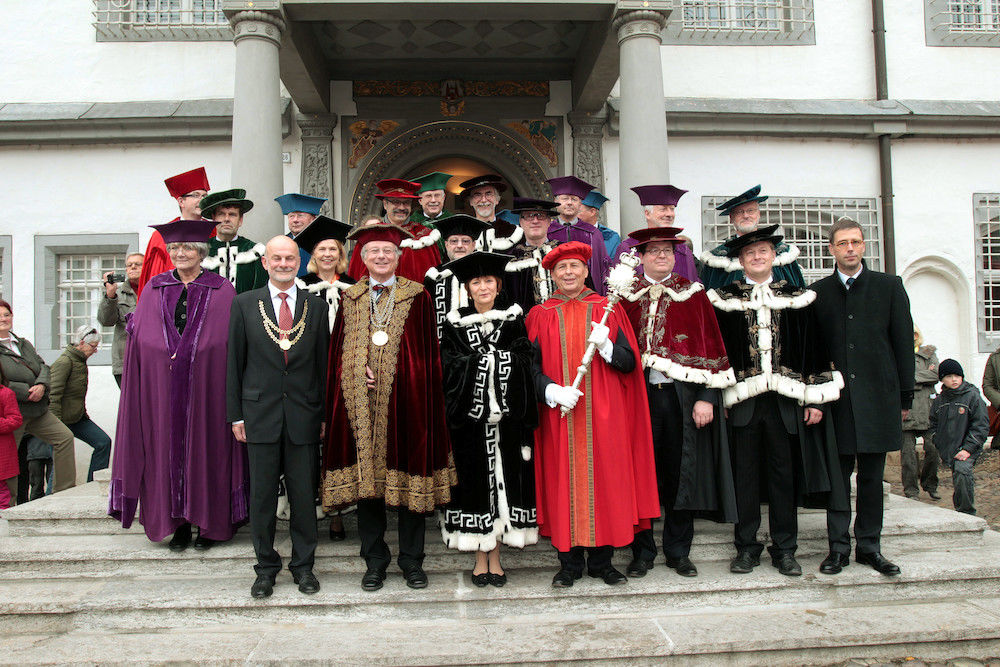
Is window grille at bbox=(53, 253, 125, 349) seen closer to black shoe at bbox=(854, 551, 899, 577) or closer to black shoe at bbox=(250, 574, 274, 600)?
black shoe at bbox=(250, 574, 274, 600)

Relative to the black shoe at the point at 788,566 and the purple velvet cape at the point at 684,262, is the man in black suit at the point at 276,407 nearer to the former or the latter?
the purple velvet cape at the point at 684,262

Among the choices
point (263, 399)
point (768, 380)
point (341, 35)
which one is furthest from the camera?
point (341, 35)

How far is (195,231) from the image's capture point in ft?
15.7

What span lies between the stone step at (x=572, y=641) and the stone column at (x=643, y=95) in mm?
4774

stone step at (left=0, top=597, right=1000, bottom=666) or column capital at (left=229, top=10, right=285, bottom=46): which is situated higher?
column capital at (left=229, top=10, right=285, bottom=46)

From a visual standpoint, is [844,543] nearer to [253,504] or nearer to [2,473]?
[253,504]

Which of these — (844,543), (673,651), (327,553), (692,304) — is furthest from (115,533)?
(844,543)

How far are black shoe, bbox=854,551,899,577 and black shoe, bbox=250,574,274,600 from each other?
3754 millimetres

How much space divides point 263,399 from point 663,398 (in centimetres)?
251

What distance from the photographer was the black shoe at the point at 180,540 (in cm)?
490

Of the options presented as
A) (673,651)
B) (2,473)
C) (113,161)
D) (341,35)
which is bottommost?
(673,651)

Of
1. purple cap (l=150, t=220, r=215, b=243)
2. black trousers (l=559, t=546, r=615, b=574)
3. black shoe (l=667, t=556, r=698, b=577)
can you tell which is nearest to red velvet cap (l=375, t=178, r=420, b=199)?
purple cap (l=150, t=220, r=215, b=243)

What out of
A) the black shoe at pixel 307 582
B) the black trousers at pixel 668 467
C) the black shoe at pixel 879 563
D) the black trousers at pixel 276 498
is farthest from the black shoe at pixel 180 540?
the black shoe at pixel 879 563

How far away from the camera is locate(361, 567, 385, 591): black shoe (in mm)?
4352
